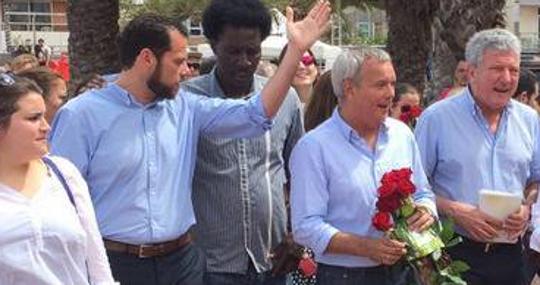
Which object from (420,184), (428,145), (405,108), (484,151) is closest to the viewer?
(420,184)

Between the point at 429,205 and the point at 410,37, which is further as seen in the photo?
the point at 410,37

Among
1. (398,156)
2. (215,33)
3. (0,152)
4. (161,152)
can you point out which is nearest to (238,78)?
(215,33)

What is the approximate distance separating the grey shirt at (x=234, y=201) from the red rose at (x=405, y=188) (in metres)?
0.88

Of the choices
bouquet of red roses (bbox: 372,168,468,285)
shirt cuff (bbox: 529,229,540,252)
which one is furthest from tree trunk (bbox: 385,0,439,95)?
bouquet of red roses (bbox: 372,168,468,285)

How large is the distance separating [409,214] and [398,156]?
1.13 ft

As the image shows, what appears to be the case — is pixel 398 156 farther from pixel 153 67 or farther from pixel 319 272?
pixel 153 67

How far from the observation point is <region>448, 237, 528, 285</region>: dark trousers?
4.41 metres

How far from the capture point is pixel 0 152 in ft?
11.2

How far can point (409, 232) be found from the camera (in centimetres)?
368

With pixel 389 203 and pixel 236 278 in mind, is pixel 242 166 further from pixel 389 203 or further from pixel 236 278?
pixel 389 203

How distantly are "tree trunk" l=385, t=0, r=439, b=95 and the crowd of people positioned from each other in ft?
27.0

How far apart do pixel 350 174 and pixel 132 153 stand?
933 mm

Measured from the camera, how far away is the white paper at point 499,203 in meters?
4.06

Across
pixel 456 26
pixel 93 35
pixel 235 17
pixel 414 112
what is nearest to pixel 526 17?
pixel 93 35
